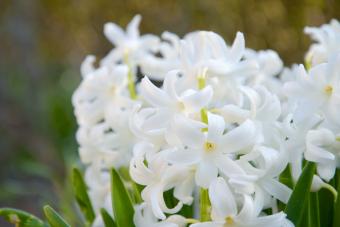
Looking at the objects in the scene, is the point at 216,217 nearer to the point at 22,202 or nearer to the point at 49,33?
the point at 22,202

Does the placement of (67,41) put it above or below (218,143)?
above

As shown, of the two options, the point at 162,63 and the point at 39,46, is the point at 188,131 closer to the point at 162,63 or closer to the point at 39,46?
the point at 162,63

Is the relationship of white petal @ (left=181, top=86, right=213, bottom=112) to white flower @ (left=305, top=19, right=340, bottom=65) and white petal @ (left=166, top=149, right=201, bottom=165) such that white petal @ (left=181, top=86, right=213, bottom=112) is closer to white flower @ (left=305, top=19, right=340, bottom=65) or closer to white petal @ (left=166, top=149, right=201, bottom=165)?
white petal @ (left=166, top=149, right=201, bottom=165)

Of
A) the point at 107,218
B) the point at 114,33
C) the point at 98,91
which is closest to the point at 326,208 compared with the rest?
the point at 107,218

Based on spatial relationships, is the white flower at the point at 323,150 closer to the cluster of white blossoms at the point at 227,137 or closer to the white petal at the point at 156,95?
the cluster of white blossoms at the point at 227,137

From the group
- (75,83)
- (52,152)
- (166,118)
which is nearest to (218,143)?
(166,118)

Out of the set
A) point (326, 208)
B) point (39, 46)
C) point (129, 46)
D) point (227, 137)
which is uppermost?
point (39, 46)
